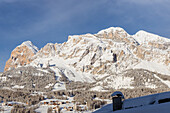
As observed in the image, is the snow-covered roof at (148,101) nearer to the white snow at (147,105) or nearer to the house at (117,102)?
the white snow at (147,105)

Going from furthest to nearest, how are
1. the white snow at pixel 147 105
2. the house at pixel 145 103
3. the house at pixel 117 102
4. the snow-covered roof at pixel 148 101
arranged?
1. the house at pixel 117 102
2. the snow-covered roof at pixel 148 101
3. the house at pixel 145 103
4. the white snow at pixel 147 105

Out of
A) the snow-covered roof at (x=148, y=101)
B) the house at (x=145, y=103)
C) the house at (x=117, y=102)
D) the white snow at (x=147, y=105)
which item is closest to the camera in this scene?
the white snow at (x=147, y=105)

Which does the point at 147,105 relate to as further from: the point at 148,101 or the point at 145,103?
the point at 148,101

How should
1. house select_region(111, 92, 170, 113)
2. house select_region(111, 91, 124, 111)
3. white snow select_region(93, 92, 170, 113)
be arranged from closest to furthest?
white snow select_region(93, 92, 170, 113)
house select_region(111, 92, 170, 113)
house select_region(111, 91, 124, 111)

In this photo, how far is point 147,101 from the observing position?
28391 millimetres

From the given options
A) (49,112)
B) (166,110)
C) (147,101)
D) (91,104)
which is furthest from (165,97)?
(91,104)

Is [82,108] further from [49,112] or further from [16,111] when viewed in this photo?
[16,111]

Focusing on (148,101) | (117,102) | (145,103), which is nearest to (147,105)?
(145,103)

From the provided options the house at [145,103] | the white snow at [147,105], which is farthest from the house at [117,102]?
the white snow at [147,105]

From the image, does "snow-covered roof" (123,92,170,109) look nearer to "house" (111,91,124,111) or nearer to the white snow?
the white snow

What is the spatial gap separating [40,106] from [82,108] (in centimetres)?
3723

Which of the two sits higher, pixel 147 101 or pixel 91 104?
pixel 147 101

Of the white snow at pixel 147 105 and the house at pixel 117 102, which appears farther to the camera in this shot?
the house at pixel 117 102

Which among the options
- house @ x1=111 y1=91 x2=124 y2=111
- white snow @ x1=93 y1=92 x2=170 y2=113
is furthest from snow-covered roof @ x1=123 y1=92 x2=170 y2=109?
house @ x1=111 y1=91 x2=124 y2=111
